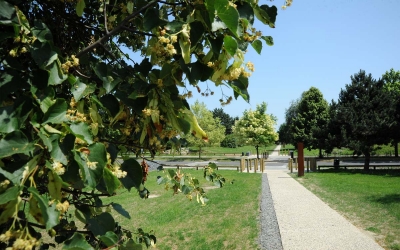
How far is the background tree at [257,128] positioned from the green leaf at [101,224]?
3119cm

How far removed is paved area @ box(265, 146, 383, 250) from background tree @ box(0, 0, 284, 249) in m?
5.30

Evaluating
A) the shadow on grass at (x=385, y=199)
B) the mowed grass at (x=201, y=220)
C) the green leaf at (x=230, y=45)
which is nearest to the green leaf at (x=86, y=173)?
the green leaf at (x=230, y=45)

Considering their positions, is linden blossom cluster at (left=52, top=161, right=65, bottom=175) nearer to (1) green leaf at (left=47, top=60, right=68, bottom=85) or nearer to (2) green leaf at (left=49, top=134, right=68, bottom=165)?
(2) green leaf at (left=49, top=134, right=68, bottom=165)

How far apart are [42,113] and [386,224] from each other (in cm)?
826

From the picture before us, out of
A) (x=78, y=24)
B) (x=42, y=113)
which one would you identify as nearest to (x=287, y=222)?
(x=78, y=24)

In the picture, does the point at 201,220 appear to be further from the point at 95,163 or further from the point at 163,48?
the point at 95,163

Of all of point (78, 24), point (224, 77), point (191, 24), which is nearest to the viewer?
point (191, 24)

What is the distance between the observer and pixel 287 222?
7.80 m

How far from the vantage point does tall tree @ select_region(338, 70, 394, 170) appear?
768 inches

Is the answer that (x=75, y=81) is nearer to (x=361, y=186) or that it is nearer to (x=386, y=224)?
(x=386, y=224)

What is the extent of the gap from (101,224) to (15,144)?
526mm

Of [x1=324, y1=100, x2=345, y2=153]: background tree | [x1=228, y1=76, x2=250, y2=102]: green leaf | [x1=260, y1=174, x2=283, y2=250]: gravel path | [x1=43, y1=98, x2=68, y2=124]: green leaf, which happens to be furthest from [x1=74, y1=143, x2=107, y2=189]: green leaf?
[x1=324, y1=100, x2=345, y2=153]: background tree

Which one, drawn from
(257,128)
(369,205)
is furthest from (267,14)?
(257,128)

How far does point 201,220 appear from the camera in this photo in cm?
830
